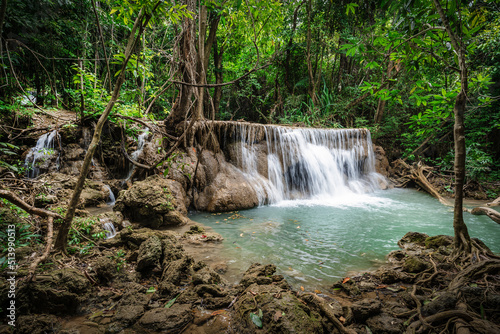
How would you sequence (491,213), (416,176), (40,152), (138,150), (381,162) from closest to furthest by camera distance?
(491,213)
(40,152)
(138,150)
(416,176)
(381,162)

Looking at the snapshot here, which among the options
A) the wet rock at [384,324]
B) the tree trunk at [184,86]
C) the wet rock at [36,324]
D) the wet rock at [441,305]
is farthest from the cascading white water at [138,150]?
the wet rock at [441,305]

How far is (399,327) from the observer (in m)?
1.92

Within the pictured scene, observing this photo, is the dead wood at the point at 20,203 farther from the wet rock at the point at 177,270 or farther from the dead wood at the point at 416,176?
the dead wood at the point at 416,176

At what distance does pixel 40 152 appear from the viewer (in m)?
5.82

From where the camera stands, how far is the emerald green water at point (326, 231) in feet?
11.4

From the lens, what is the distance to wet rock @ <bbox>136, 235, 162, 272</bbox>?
2885 mm

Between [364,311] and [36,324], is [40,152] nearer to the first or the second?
[36,324]

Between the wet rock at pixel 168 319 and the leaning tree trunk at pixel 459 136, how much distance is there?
3229mm

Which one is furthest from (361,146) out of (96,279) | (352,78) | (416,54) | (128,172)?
(96,279)

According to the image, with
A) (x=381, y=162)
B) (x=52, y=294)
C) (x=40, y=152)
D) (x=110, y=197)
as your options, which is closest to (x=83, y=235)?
(x=52, y=294)

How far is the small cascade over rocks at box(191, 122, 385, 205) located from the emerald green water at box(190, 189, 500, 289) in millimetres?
932

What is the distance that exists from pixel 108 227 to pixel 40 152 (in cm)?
369

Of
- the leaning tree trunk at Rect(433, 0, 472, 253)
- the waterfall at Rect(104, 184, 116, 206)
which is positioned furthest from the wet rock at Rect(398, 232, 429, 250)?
the waterfall at Rect(104, 184, 116, 206)

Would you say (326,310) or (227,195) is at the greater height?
(227,195)
